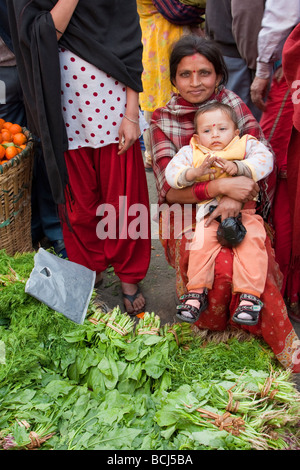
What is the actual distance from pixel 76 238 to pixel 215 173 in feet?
3.47

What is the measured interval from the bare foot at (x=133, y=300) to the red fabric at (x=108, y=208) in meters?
0.05

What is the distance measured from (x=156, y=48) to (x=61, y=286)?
8.96 ft

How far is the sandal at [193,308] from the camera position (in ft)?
6.98

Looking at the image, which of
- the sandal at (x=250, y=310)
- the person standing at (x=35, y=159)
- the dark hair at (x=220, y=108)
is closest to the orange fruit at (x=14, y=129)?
the person standing at (x=35, y=159)

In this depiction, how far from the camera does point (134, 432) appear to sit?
60.6 inches

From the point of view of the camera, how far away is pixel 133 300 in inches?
120

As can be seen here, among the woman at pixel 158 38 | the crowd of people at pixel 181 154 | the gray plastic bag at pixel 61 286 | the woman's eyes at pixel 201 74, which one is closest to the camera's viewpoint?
the gray plastic bag at pixel 61 286

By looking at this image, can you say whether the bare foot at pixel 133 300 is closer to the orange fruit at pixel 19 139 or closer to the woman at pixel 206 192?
the woman at pixel 206 192

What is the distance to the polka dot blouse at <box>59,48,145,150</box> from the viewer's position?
244cm

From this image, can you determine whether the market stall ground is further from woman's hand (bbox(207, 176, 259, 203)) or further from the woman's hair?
the woman's hair

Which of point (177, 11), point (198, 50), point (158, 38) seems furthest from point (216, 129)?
point (158, 38)

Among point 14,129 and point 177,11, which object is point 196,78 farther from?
point 177,11

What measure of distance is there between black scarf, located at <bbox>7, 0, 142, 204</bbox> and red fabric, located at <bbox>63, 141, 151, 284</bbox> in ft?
0.73
